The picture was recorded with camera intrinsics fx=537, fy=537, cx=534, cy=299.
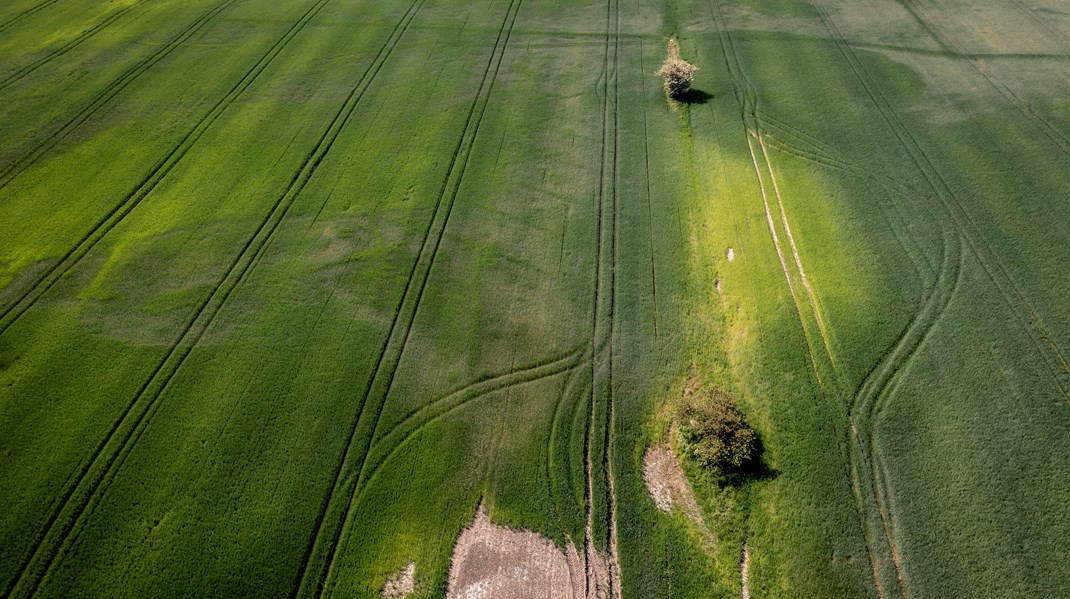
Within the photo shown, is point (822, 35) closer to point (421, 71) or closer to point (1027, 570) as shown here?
point (421, 71)

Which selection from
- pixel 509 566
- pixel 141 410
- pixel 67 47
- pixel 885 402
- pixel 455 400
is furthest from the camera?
pixel 67 47

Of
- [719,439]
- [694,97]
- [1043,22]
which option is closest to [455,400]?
[719,439]

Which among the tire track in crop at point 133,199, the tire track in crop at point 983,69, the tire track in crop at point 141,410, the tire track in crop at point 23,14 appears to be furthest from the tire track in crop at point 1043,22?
the tire track in crop at point 23,14

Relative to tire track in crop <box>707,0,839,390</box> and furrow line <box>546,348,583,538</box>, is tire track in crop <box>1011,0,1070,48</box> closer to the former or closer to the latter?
tire track in crop <box>707,0,839,390</box>

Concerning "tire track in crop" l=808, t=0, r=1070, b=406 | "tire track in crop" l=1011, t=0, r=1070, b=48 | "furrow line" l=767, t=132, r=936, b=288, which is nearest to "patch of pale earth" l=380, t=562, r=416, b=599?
"furrow line" l=767, t=132, r=936, b=288

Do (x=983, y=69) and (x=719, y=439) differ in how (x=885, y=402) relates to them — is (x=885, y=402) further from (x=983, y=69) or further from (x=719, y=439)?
(x=983, y=69)

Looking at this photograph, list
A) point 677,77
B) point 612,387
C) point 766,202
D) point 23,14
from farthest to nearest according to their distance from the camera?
point 23,14, point 677,77, point 766,202, point 612,387
